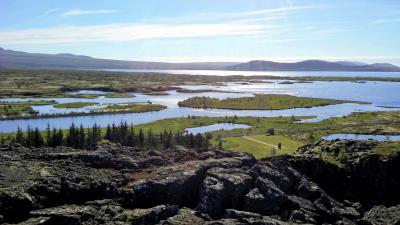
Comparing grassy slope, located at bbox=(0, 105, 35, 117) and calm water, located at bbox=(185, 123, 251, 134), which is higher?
grassy slope, located at bbox=(0, 105, 35, 117)

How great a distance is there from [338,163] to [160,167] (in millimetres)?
24279

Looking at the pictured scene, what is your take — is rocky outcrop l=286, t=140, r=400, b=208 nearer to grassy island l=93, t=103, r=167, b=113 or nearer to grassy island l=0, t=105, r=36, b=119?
grassy island l=0, t=105, r=36, b=119

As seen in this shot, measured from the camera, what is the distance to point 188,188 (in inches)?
1730

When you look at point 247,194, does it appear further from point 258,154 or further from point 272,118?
point 272,118

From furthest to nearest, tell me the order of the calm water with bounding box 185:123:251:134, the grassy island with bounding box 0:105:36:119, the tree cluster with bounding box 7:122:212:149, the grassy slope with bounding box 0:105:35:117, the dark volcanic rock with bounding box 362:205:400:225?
the grassy slope with bounding box 0:105:35:117 < the grassy island with bounding box 0:105:36:119 < the calm water with bounding box 185:123:251:134 < the tree cluster with bounding box 7:122:212:149 < the dark volcanic rock with bounding box 362:205:400:225

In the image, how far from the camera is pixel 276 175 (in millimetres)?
49156

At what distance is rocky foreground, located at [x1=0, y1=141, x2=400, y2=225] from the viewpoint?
38188 millimetres

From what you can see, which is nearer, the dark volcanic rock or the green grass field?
the dark volcanic rock

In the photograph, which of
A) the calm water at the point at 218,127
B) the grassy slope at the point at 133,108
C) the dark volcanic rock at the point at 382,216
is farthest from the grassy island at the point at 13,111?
the dark volcanic rock at the point at 382,216

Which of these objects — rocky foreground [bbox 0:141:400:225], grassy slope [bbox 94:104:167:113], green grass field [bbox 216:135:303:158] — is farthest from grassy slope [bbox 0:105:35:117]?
rocky foreground [bbox 0:141:400:225]

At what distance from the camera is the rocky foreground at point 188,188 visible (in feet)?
125

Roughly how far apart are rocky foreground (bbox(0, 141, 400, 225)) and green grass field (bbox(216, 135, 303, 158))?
3502cm

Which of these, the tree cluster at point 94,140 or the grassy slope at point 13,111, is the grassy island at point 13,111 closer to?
the grassy slope at point 13,111

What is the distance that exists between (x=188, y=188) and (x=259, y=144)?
6205 cm
